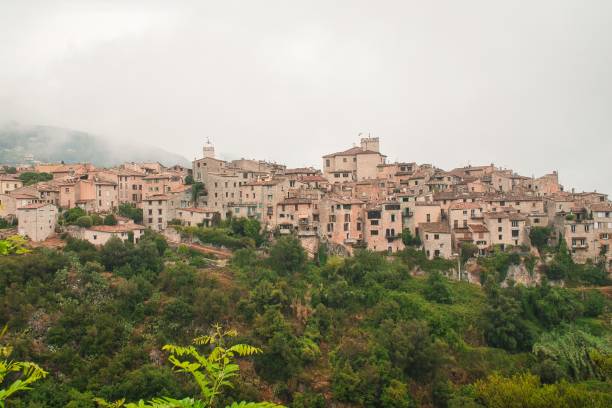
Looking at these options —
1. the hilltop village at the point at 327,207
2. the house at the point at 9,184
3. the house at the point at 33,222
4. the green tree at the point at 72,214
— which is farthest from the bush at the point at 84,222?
the house at the point at 9,184

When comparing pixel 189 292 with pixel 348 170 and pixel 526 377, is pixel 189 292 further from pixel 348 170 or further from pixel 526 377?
pixel 348 170

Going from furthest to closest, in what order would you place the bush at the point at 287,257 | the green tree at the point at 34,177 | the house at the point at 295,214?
the green tree at the point at 34,177 → the house at the point at 295,214 → the bush at the point at 287,257

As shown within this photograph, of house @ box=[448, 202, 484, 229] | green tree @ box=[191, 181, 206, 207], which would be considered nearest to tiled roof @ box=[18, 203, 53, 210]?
green tree @ box=[191, 181, 206, 207]

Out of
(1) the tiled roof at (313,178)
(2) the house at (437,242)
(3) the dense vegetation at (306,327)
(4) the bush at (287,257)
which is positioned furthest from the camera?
(1) the tiled roof at (313,178)

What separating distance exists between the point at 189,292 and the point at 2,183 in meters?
28.1

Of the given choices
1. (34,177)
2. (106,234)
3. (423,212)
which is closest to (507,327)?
(423,212)

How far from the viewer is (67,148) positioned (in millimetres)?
139125

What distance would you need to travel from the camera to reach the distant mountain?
422ft

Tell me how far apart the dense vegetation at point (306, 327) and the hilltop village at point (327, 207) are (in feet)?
9.60

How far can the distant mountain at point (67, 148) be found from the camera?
422 feet

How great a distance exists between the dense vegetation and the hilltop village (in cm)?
293

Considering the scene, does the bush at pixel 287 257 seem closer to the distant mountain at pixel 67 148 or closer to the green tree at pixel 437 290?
the green tree at pixel 437 290

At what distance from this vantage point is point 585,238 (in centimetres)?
4591

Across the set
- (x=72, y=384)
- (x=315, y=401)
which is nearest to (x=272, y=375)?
(x=315, y=401)
